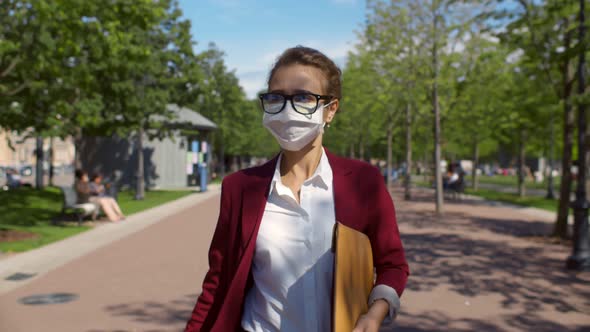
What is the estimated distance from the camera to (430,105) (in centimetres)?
2027

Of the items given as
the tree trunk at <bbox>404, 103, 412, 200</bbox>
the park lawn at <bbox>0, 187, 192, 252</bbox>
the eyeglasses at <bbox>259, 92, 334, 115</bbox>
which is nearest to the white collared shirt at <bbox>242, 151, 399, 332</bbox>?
the eyeglasses at <bbox>259, 92, 334, 115</bbox>

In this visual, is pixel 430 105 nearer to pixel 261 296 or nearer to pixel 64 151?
pixel 261 296

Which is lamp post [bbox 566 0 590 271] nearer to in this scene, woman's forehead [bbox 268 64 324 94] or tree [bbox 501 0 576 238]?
tree [bbox 501 0 576 238]

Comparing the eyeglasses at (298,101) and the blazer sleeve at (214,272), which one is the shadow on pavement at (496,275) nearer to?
the blazer sleeve at (214,272)

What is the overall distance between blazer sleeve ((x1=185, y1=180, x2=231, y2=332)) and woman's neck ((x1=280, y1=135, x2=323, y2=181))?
0.26 metres

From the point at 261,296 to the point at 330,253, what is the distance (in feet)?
1.03

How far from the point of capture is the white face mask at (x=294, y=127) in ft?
7.32

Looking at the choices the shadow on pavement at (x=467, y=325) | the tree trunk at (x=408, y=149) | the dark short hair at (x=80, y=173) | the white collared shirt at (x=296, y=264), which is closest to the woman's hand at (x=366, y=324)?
the white collared shirt at (x=296, y=264)

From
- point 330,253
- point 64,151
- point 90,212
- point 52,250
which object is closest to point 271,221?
point 330,253

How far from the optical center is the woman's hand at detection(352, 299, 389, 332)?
191 cm

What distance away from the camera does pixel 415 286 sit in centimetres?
816

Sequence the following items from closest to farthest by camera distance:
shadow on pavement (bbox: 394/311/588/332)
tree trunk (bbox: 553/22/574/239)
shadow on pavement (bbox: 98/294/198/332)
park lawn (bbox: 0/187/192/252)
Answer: shadow on pavement (bbox: 394/311/588/332) < shadow on pavement (bbox: 98/294/198/332) < park lawn (bbox: 0/187/192/252) < tree trunk (bbox: 553/22/574/239)

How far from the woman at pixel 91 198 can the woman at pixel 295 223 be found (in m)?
13.9

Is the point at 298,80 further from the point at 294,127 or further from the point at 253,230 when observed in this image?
the point at 253,230
